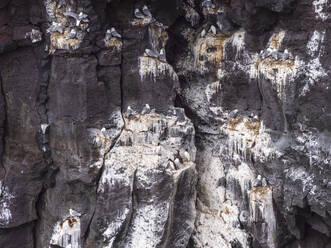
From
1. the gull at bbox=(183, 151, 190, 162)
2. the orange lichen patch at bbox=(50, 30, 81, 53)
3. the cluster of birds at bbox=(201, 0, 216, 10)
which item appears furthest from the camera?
the cluster of birds at bbox=(201, 0, 216, 10)

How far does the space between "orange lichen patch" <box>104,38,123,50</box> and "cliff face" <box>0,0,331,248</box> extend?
2 cm

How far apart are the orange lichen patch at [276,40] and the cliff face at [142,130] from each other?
0.09 ft

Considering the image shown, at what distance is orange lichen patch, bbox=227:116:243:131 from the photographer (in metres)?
9.00

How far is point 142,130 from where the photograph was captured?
351 inches

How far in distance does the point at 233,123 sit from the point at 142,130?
74.2 inches

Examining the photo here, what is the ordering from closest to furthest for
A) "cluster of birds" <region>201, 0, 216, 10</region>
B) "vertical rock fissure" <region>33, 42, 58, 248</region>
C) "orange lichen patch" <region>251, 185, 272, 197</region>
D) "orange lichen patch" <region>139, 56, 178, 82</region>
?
1. "orange lichen patch" <region>251, 185, 272, 197</region>
2. "vertical rock fissure" <region>33, 42, 58, 248</region>
3. "orange lichen patch" <region>139, 56, 178, 82</region>
4. "cluster of birds" <region>201, 0, 216, 10</region>

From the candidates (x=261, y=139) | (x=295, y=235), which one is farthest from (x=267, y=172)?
(x=295, y=235)

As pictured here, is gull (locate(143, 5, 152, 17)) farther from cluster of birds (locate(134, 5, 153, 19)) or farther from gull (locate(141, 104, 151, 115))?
gull (locate(141, 104, 151, 115))

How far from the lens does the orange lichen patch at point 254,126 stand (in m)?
8.62

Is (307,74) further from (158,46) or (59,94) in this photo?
(59,94)

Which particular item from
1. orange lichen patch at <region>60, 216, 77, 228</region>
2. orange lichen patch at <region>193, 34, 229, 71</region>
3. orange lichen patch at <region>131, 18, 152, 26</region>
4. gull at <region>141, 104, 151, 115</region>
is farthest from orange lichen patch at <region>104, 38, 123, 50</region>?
orange lichen patch at <region>60, 216, 77, 228</region>

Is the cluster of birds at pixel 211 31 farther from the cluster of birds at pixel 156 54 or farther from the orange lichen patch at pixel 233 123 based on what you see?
the orange lichen patch at pixel 233 123

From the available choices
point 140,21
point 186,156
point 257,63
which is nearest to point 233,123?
point 186,156

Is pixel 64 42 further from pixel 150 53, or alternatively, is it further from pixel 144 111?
pixel 144 111
